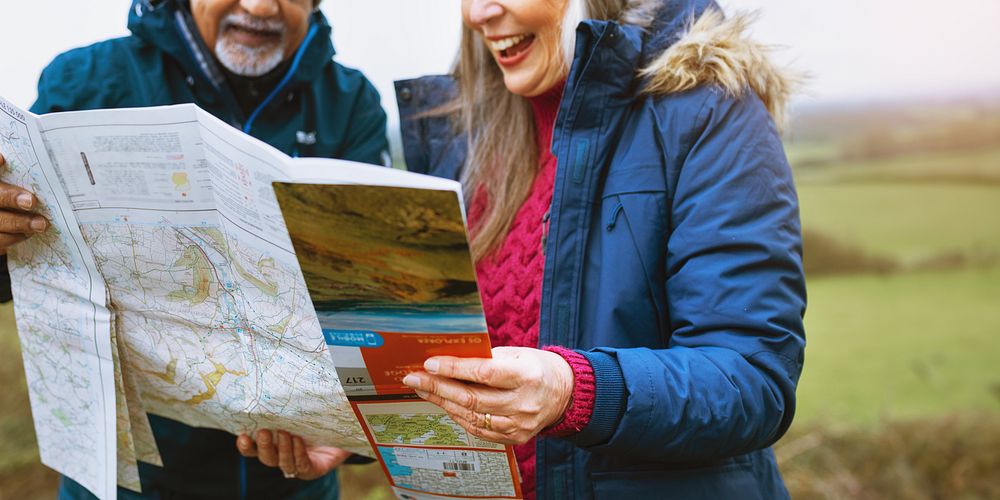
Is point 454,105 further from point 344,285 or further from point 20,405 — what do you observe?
point 20,405

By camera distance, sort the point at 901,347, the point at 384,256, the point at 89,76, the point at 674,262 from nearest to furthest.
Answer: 1. the point at 384,256
2. the point at 674,262
3. the point at 89,76
4. the point at 901,347

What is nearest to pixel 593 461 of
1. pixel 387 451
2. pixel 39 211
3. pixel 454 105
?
pixel 387 451

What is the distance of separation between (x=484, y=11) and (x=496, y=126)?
0.79 feet

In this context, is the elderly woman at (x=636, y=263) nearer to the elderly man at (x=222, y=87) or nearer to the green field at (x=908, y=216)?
the elderly man at (x=222, y=87)

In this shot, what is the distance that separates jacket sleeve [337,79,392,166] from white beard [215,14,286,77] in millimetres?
227

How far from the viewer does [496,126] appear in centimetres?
159

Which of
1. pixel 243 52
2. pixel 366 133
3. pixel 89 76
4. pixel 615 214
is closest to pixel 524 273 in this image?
pixel 615 214

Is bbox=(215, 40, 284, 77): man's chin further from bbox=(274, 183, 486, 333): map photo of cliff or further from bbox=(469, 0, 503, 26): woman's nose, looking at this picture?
bbox=(274, 183, 486, 333): map photo of cliff

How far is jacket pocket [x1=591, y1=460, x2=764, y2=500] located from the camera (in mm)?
1215

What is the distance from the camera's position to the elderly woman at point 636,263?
3.43 ft

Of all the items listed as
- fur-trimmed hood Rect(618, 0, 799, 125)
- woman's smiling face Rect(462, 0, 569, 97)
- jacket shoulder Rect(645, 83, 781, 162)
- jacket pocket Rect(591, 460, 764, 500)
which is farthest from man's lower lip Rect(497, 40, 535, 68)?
jacket pocket Rect(591, 460, 764, 500)

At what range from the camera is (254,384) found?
4.06ft

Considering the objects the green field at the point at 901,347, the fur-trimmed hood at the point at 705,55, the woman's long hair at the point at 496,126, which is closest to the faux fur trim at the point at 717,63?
the fur-trimmed hood at the point at 705,55

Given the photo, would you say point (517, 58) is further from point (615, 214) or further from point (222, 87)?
point (222, 87)
